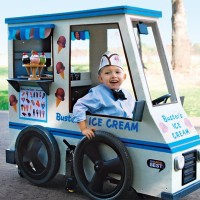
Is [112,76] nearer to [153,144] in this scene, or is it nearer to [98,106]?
[98,106]

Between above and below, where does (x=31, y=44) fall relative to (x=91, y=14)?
below

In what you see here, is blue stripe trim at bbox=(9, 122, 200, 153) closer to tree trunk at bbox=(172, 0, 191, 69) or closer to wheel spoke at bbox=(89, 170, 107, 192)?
wheel spoke at bbox=(89, 170, 107, 192)

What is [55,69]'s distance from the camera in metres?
4.59

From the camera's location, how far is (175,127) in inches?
162

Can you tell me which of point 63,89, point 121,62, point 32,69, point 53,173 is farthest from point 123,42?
point 53,173

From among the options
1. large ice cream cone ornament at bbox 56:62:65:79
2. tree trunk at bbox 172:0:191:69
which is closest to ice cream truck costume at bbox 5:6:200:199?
large ice cream cone ornament at bbox 56:62:65:79

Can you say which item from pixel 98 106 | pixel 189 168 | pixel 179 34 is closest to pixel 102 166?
pixel 98 106

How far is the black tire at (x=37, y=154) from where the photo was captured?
4.62 meters

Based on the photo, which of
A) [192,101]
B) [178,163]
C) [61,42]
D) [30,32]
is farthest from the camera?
[192,101]

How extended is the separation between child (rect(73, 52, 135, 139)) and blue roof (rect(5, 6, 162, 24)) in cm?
43

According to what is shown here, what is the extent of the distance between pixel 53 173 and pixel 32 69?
1093 millimetres

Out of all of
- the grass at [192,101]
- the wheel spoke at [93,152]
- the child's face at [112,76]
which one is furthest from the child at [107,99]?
the grass at [192,101]

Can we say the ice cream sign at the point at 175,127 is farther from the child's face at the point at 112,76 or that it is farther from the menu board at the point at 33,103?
the menu board at the point at 33,103

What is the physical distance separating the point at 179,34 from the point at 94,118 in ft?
33.9
